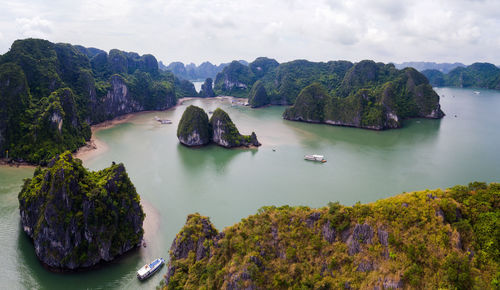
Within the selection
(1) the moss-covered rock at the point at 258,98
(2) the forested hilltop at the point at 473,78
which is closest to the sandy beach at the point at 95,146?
(1) the moss-covered rock at the point at 258,98

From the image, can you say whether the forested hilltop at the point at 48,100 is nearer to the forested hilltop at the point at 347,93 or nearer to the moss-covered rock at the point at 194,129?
the moss-covered rock at the point at 194,129

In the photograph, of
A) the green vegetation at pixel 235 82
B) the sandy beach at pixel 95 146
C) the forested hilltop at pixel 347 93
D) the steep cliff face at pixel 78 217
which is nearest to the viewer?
the steep cliff face at pixel 78 217

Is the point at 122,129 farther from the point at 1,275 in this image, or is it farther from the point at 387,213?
the point at 387,213

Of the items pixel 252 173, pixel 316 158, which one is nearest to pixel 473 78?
pixel 316 158

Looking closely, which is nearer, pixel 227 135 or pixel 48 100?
pixel 48 100

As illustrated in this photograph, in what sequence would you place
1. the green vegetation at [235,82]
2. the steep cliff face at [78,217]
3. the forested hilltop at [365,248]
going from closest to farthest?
the forested hilltop at [365,248], the steep cliff face at [78,217], the green vegetation at [235,82]

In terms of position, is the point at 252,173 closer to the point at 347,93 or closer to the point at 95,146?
the point at 95,146
